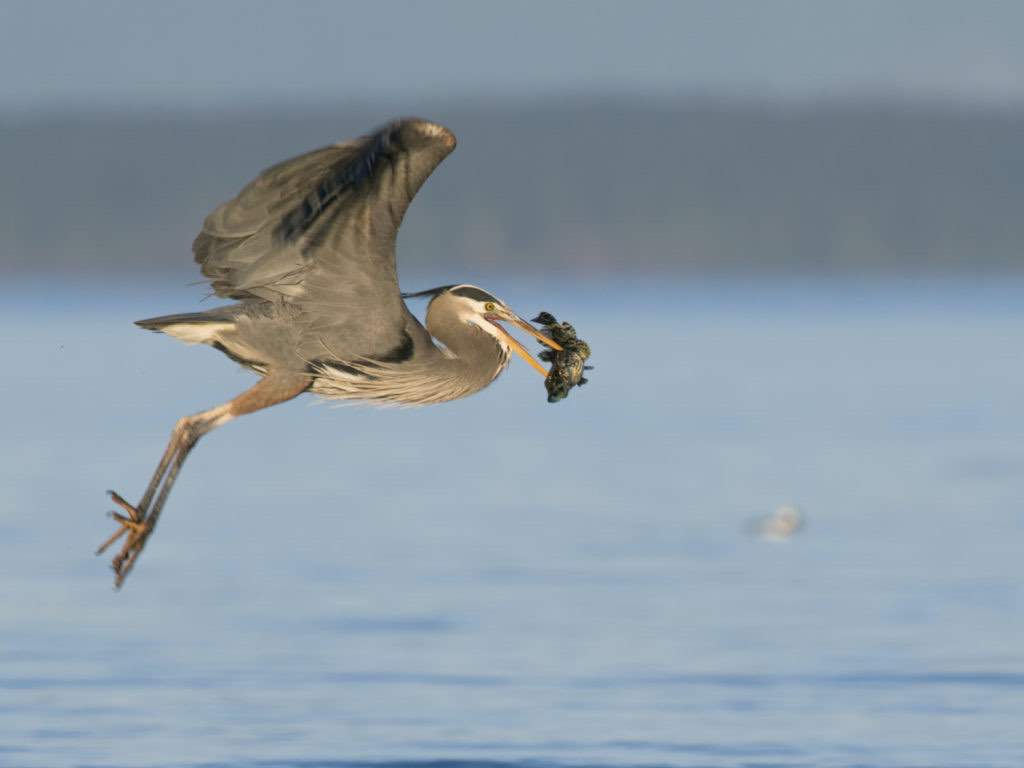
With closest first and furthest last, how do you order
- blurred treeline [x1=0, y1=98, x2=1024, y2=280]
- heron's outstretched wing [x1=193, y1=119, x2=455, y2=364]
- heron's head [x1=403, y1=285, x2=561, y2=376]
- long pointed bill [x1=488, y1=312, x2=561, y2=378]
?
heron's outstretched wing [x1=193, y1=119, x2=455, y2=364] → long pointed bill [x1=488, y1=312, x2=561, y2=378] → heron's head [x1=403, y1=285, x2=561, y2=376] → blurred treeline [x1=0, y1=98, x2=1024, y2=280]

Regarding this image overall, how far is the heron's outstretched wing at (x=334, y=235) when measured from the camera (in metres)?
12.6

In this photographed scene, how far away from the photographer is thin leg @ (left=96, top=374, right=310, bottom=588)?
13172 millimetres

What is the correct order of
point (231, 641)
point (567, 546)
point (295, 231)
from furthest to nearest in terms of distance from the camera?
point (567, 546) → point (231, 641) → point (295, 231)

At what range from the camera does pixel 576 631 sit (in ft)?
70.4

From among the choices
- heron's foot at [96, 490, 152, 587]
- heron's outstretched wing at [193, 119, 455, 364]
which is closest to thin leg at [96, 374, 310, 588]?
heron's foot at [96, 490, 152, 587]

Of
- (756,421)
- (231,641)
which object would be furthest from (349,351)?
(756,421)

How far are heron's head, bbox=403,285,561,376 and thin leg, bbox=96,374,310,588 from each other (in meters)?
0.80

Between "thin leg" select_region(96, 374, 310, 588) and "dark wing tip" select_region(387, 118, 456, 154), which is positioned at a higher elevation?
"dark wing tip" select_region(387, 118, 456, 154)

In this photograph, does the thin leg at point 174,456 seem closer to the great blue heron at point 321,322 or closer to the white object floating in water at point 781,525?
the great blue heron at point 321,322

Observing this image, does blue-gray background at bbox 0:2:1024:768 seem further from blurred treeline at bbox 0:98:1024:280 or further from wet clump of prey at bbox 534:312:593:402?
blurred treeline at bbox 0:98:1024:280

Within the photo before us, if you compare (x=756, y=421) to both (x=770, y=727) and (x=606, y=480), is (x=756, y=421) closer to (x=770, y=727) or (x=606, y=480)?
(x=606, y=480)

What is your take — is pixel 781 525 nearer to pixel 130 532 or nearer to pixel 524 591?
pixel 524 591

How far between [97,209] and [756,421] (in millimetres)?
112731

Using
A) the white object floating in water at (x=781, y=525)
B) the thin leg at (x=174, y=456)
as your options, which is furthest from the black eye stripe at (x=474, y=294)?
the white object floating in water at (x=781, y=525)
